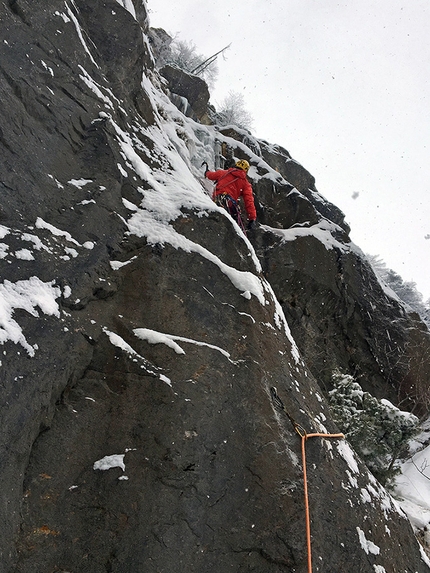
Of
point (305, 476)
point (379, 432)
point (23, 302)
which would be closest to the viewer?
point (23, 302)

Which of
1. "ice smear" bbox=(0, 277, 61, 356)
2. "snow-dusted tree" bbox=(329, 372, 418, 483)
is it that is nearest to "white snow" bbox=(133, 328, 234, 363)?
"ice smear" bbox=(0, 277, 61, 356)

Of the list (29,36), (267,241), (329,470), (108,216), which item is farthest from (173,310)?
(267,241)

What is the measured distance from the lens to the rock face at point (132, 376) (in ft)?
9.48

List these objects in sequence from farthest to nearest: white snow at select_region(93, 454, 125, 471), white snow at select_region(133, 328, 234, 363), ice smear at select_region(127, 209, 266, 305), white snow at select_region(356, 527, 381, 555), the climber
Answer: the climber
ice smear at select_region(127, 209, 266, 305)
white snow at select_region(133, 328, 234, 363)
white snow at select_region(356, 527, 381, 555)
white snow at select_region(93, 454, 125, 471)

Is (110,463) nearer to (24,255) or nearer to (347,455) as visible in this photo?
(24,255)

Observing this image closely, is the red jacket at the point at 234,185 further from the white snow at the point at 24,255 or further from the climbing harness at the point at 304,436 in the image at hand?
the white snow at the point at 24,255

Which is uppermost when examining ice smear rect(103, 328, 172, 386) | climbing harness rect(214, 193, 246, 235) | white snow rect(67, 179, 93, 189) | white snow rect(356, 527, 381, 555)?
climbing harness rect(214, 193, 246, 235)

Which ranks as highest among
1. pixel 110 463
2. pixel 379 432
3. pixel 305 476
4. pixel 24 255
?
pixel 305 476

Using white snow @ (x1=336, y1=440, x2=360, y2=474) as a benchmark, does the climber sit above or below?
above

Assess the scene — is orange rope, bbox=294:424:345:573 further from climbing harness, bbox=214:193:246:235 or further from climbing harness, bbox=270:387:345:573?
climbing harness, bbox=214:193:246:235

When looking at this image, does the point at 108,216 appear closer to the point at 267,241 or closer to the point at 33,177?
the point at 33,177

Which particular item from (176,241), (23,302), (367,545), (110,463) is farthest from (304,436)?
(23,302)

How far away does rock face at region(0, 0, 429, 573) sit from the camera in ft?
9.48

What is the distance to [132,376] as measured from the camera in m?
3.53
